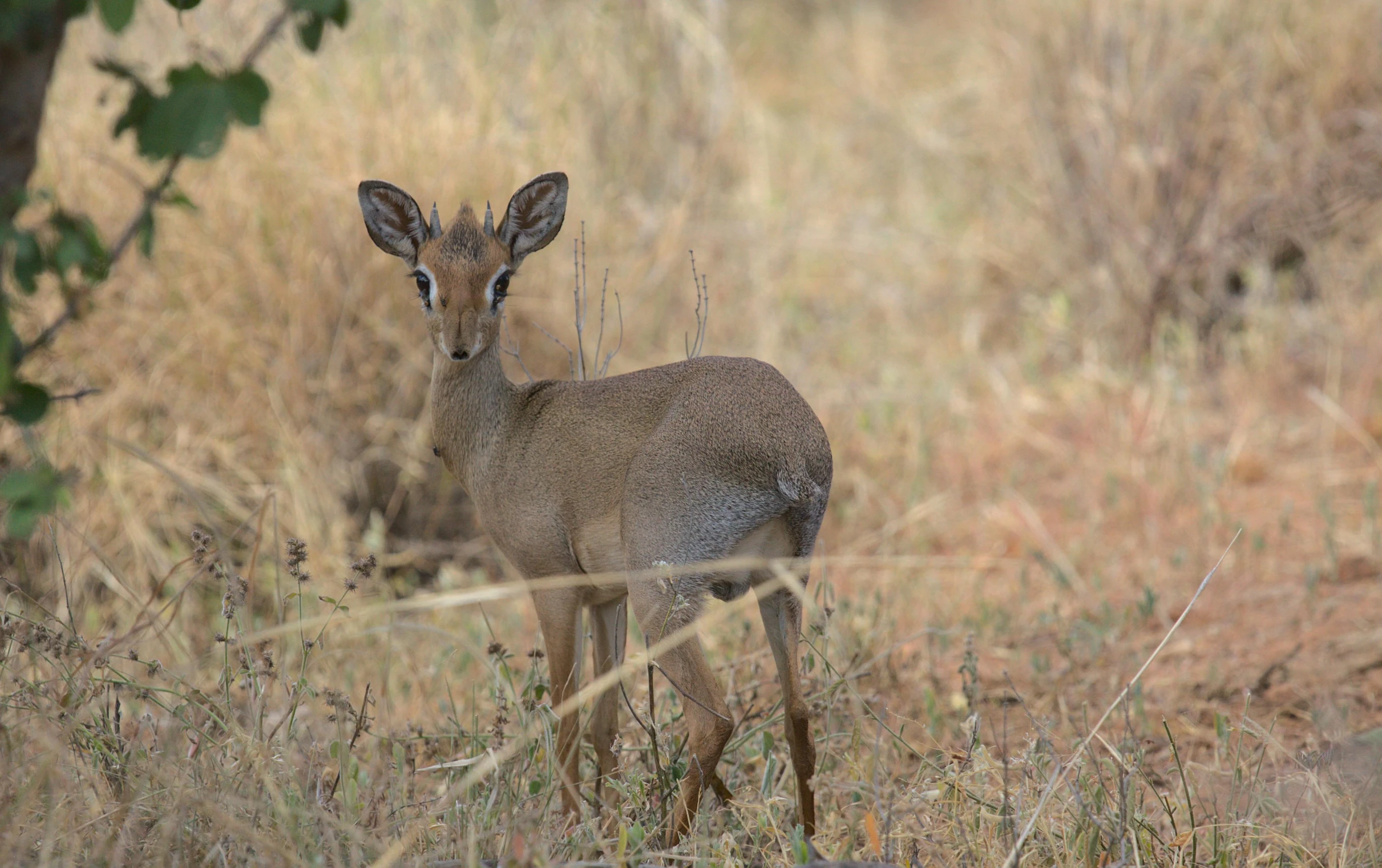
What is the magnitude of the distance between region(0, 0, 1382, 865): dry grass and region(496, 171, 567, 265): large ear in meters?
0.96

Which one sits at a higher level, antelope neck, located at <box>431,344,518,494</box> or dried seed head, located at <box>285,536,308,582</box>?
antelope neck, located at <box>431,344,518,494</box>

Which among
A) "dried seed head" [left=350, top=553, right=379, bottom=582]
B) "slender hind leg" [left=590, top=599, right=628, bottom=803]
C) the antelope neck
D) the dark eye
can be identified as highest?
the dark eye

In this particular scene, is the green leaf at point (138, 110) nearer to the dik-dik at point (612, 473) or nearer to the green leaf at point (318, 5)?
the green leaf at point (318, 5)

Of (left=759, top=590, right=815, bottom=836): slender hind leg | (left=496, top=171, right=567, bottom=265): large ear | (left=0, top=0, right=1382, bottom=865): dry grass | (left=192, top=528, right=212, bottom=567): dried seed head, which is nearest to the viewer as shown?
(left=192, top=528, right=212, bottom=567): dried seed head

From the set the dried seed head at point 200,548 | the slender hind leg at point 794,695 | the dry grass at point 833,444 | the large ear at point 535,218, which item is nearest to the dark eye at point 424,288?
the large ear at point 535,218

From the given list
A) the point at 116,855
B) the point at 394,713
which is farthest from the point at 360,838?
the point at 394,713

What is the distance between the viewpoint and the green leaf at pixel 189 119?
233cm

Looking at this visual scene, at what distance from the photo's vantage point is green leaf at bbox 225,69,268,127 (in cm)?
236

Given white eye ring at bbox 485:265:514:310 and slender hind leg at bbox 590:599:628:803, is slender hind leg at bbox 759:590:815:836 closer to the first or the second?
slender hind leg at bbox 590:599:628:803

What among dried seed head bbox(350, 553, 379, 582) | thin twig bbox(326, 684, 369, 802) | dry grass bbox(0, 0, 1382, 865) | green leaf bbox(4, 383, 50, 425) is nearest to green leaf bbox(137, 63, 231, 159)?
green leaf bbox(4, 383, 50, 425)

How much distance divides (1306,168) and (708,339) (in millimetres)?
3635

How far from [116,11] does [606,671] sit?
6.89ft

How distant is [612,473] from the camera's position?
331cm

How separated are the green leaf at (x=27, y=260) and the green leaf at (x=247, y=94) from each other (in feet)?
1.40
